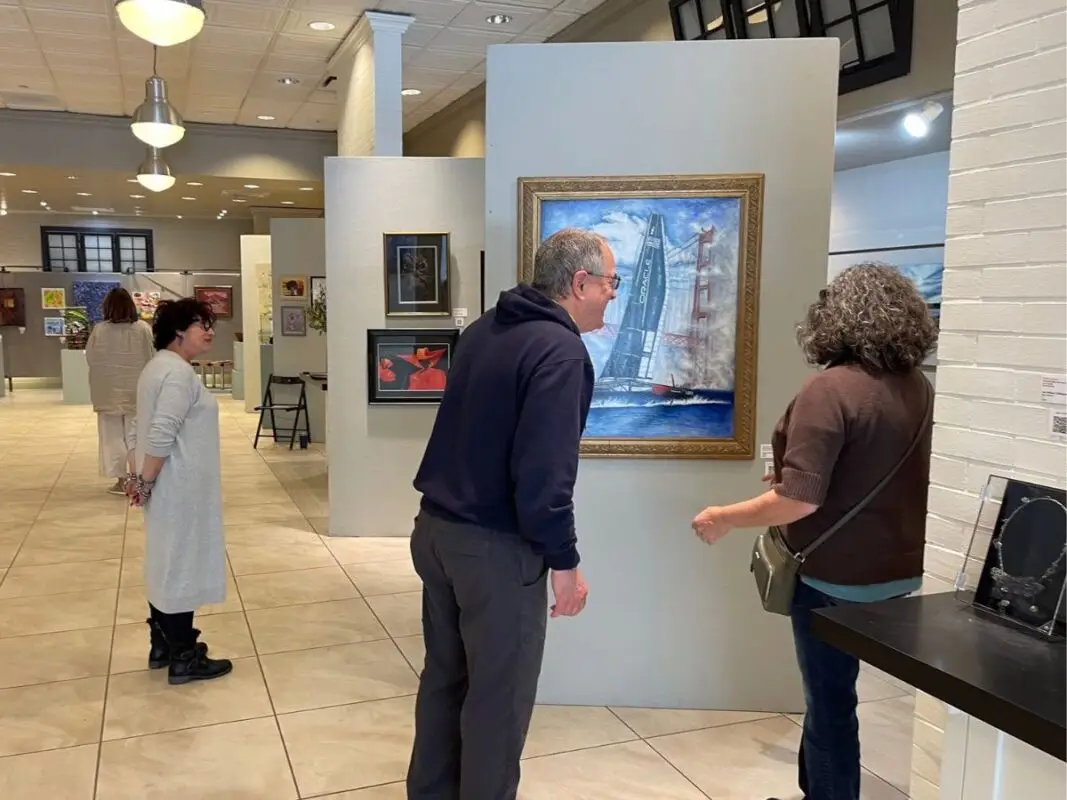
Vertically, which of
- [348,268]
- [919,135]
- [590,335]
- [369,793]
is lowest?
[369,793]

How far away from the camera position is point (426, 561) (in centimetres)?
211

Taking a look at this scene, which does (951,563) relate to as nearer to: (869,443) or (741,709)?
(869,443)

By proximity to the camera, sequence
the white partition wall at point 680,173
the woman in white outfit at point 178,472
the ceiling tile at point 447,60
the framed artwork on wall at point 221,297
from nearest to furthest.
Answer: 1. the white partition wall at point 680,173
2. the woman in white outfit at point 178,472
3. the ceiling tile at point 447,60
4. the framed artwork on wall at point 221,297

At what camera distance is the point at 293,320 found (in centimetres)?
914

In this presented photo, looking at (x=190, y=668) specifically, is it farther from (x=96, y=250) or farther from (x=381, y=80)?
(x=96, y=250)

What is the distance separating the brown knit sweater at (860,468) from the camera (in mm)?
2006

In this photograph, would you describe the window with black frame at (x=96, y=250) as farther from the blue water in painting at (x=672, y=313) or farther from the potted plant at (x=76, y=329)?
the blue water in painting at (x=672, y=313)

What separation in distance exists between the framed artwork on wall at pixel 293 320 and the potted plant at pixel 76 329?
485cm

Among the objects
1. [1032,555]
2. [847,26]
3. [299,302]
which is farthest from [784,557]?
[299,302]

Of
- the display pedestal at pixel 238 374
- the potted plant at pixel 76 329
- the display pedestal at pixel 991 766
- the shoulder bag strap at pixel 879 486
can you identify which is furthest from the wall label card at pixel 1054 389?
the potted plant at pixel 76 329

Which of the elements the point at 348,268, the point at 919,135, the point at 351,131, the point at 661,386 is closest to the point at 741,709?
the point at 661,386

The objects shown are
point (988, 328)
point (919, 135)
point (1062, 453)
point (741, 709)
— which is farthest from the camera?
point (919, 135)

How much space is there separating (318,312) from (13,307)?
31.0 feet

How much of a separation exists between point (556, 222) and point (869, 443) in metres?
1.34
